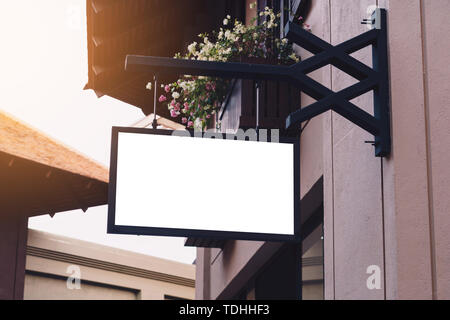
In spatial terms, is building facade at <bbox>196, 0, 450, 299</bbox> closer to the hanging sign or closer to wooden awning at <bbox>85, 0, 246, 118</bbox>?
the hanging sign

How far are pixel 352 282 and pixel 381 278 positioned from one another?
1.51ft

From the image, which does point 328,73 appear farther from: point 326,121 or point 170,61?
point 170,61

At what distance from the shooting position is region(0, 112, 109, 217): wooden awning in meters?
16.4

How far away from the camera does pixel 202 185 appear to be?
474cm

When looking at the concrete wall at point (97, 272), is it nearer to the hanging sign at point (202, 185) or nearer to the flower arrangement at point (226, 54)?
the flower arrangement at point (226, 54)

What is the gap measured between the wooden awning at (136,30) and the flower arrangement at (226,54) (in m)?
3.32

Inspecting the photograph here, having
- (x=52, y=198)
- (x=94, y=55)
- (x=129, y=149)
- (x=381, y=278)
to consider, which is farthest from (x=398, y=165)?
(x=52, y=198)

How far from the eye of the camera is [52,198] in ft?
57.6

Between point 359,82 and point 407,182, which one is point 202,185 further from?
point 407,182

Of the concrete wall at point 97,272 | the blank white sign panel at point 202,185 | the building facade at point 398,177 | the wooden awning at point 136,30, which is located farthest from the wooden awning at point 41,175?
the blank white sign panel at point 202,185

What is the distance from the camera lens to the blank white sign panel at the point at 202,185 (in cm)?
464

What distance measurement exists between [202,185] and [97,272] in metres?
16.1

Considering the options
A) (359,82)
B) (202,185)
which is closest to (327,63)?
(359,82)

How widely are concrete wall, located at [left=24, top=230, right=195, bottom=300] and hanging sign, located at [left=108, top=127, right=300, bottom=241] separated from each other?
13807 millimetres
